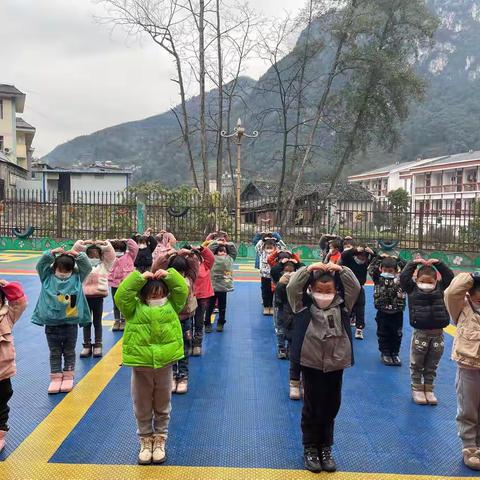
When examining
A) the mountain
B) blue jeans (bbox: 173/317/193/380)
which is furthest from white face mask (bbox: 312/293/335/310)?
the mountain

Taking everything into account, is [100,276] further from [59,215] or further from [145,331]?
[59,215]

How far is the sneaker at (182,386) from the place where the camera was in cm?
427

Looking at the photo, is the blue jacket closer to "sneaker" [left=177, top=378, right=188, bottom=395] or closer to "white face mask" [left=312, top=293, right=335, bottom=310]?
"sneaker" [left=177, top=378, right=188, bottom=395]

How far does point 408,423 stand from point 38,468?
2.78m

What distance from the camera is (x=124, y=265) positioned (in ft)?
20.0

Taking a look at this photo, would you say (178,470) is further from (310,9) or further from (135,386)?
(310,9)

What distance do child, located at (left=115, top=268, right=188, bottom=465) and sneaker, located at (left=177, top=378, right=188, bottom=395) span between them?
977 mm

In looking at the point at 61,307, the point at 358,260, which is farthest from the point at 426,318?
the point at 61,307

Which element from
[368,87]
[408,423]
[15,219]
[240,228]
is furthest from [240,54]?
[408,423]

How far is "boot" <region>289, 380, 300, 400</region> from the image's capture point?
4.20 m

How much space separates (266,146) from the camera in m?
48.1

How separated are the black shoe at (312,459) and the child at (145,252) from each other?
3554 mm

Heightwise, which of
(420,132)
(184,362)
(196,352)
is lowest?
(196,352)

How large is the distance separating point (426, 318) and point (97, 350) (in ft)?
11.5
